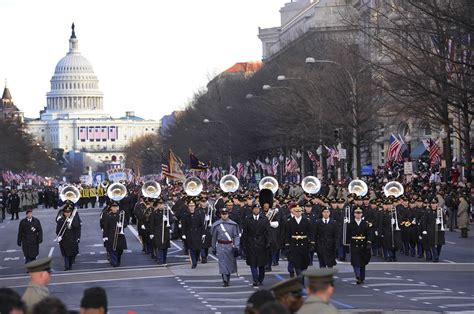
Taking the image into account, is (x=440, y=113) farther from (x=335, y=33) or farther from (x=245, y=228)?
(x=335, y=33)

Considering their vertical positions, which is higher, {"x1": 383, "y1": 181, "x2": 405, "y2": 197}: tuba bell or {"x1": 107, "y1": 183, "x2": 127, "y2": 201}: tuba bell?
{"x1": 107, "y1": 183, "x2": 127, "y2": 201}: tuba bell

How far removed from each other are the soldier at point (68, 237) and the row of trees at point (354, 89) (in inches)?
337

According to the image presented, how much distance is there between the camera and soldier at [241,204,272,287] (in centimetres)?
2880

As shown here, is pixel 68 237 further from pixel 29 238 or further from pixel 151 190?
pixel 151 190

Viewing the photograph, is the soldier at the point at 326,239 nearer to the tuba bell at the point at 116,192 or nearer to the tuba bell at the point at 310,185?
the tuba bell at the point at 310,185

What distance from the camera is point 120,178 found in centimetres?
10869

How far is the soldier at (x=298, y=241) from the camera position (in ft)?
93.6

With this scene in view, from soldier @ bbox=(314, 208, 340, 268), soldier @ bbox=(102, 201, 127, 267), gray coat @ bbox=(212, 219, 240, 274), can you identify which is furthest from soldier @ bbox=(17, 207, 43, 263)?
soldier @ bbox=(314, 208, 340, 268)

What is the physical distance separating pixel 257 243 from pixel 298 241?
897 millimetres

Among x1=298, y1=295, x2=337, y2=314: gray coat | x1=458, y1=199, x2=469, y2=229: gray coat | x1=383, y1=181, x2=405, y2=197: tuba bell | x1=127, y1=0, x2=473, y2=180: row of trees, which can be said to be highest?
x1=127, y1=0, x2=473, y2=180: row of trees

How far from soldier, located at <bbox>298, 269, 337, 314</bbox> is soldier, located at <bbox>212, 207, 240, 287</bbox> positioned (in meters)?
17.7

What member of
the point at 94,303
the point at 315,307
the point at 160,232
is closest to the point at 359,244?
the point at 160,232

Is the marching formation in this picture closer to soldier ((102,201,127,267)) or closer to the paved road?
soldier ((102,201,127,267))

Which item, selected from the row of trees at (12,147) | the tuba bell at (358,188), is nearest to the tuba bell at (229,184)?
the tuba bell at (358,188)
